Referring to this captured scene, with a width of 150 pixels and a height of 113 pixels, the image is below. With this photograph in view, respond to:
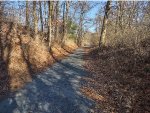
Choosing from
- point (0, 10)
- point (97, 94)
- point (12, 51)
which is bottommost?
point (97, 94)

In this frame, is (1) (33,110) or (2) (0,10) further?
(2) (0,10)

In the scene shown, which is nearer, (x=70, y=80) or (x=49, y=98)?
(x=49, y=98)

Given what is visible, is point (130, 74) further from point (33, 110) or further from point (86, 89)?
point (33, 110)

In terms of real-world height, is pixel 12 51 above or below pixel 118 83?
above

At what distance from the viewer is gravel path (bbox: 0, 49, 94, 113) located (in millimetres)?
10680

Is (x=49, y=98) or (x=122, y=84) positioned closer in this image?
(x=49, y=98)

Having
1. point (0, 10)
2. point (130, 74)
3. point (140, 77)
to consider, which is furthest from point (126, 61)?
point (0, 10)

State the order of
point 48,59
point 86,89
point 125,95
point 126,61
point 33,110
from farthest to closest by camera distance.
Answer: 1. point 48,59
2. point 126,61
3. point 86,89
4. point 125,95
5. point 33,110

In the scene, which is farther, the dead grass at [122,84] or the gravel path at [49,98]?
the dead grass at [122,84]

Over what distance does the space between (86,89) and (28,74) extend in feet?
13.9

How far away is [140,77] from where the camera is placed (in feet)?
48.5

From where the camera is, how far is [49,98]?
12102mm

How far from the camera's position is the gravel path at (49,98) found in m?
10.7

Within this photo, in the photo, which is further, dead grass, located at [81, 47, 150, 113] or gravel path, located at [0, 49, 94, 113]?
dead grass, located at [81, 47, 150, 113]
